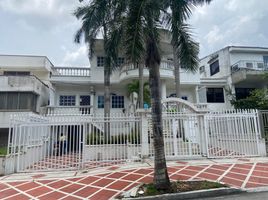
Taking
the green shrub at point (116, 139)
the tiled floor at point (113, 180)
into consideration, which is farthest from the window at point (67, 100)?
the tiled floor at point (113, 180)

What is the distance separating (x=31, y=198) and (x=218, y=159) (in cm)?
853

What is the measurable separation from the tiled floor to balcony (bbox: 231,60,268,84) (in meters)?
12.1

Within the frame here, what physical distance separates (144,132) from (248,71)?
1426cm

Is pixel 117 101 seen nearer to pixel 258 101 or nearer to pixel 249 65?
pixel 258 101

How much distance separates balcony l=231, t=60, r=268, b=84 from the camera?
1860cm

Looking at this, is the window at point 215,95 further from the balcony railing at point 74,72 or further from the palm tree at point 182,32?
the palm tree at point 182,32

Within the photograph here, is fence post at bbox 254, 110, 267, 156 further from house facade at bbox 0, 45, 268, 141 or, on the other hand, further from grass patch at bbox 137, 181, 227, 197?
grass patch at bbox 137, 181, 227, 197

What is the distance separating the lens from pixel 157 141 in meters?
5.66

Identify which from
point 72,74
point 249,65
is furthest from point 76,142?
point 249,65

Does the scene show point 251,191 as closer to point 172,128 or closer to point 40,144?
point 172,128

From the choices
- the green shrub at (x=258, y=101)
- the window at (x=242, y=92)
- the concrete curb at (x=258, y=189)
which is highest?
the window at (x=242, y=92)

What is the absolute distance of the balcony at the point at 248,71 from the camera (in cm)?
1860

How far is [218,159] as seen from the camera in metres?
9.88

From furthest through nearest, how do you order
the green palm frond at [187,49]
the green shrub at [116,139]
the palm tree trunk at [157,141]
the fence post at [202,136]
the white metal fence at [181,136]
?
the green shrub at [116,139] < the fence post at [202,136] < the white metal fence at [181,136] < the green palm frond at [187,49] < the palm tree trunk at [157,141]
